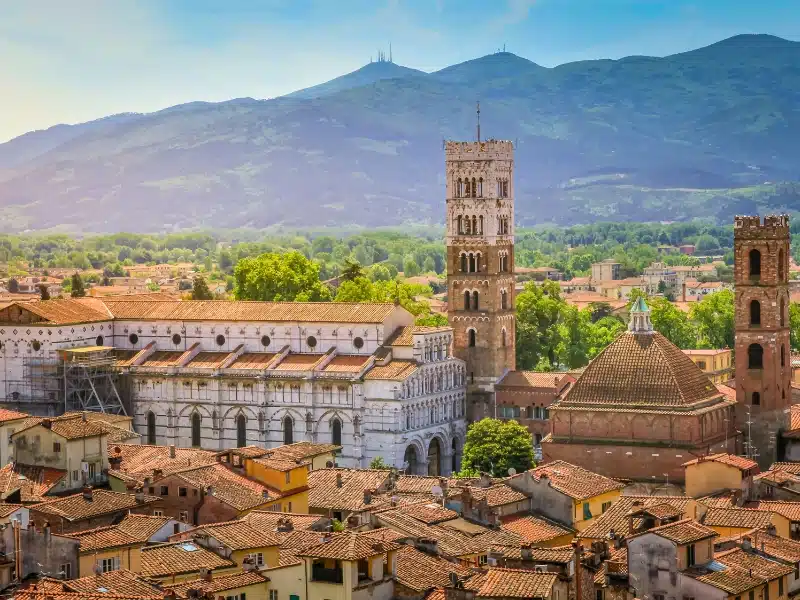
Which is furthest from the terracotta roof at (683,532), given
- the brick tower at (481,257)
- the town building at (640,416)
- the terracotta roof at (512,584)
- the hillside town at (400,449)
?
the brick tower at (481,257)

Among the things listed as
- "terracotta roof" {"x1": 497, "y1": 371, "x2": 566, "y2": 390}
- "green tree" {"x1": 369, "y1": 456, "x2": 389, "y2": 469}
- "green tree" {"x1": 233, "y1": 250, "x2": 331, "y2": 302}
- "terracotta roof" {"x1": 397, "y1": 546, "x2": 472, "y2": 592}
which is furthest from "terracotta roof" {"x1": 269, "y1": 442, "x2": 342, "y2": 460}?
"green tree" {"x1": 233, "y1": 250, "x2": 331, "y2": 302}

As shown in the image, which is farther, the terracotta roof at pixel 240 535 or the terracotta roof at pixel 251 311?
the terracotta roof at pixel 251 311

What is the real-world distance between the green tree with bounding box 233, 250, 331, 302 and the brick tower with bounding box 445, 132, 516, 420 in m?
21.9

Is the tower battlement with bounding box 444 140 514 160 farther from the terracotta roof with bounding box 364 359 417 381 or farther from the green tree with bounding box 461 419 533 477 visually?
the green tree with bounding box 461 419 533 477

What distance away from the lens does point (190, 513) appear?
55.6 meters

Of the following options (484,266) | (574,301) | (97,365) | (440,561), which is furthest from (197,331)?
(574,301)

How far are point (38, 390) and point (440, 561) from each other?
159 feet

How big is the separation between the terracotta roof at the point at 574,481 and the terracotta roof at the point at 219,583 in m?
19.0

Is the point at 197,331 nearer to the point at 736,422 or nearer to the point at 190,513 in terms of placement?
the point at 736,422

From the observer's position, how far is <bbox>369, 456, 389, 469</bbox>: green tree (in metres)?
80.8

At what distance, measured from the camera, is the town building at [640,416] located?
239 feet

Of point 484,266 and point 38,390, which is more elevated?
point 484,266

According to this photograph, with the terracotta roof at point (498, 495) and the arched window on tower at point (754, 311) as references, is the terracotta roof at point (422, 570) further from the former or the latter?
the arched window on tower at point (754, 311)

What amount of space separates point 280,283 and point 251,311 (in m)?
24.1
